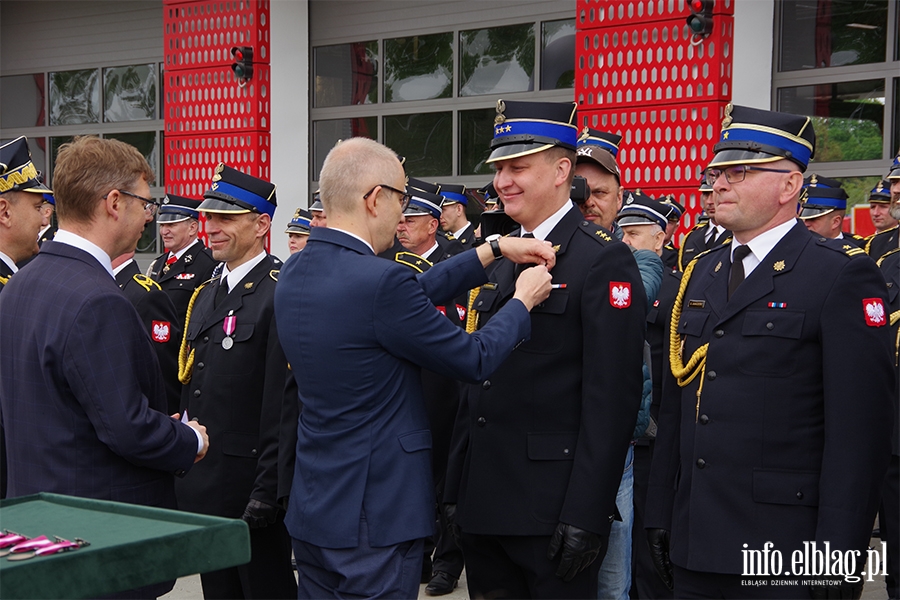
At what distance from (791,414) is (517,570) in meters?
0.94

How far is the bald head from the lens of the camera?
9.01 feet

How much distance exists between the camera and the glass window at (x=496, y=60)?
9898 mm

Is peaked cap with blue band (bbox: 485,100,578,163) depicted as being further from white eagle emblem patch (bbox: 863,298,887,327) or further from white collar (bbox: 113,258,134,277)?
white collar (bbox: 113,258,134,277)

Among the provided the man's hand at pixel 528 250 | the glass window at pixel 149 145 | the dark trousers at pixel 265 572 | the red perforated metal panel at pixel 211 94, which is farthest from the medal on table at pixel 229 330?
the glass window at pixel 149 145

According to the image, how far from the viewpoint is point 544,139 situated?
3.01 meters

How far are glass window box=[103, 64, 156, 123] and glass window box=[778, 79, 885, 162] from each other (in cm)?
813

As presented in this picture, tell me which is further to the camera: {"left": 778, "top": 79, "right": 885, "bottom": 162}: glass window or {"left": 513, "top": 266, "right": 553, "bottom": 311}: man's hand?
{"left": 778, "top": 79, "right": 885, "bottom": 162}: glass window

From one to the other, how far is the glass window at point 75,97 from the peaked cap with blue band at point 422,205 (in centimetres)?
868

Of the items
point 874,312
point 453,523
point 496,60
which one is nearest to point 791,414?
point 874,312

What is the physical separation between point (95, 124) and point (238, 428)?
10710 millimetres

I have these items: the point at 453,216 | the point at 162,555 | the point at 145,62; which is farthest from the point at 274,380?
the point at 145,62

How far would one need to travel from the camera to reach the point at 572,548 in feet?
9.08

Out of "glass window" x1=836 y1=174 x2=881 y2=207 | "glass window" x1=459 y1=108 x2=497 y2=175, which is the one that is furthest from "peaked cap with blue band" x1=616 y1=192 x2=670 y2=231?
"glass window" x1=459 y1=108 x2=497 y2=175

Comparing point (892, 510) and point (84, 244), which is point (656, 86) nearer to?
point (892, 510)
